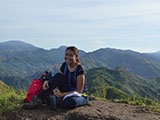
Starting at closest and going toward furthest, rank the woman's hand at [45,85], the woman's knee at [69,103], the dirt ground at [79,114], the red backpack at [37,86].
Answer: the dirt ground at [79,114] → the woman's knee at [69,103] → the woman's hand at [45,85] → the red backpack at [37,86]

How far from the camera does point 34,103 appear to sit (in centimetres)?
539

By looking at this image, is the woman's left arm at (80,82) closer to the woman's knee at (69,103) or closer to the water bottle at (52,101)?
the woman's knee at (69,103)

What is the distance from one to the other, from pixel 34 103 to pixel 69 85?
125 cm

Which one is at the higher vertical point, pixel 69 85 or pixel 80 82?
pixel 80 82

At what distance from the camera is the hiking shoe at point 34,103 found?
5.33m

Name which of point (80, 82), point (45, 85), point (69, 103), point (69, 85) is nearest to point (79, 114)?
point (69, 103)

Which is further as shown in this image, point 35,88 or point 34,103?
point 35,88

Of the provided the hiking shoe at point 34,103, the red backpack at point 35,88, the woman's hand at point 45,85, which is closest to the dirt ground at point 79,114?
the hiking shoe at point 34,103

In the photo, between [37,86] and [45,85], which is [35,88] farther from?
[45,85]

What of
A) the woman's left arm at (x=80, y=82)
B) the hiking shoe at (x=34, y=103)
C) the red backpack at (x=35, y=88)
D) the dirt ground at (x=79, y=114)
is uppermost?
the woman's left arm at (x=80, y=82)

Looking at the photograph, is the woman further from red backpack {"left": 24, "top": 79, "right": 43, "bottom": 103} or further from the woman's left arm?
red backpack {"left": 24, "top": 79, "right": 43, "bottom": 103}

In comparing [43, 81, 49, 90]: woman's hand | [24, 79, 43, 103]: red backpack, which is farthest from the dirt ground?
[43, 81, 49, 90]: woman's hand

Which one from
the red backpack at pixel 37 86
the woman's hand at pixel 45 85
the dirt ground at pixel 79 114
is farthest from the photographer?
the red backpack at pixel 37 86

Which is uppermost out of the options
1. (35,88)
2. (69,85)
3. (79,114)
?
(69,85)
